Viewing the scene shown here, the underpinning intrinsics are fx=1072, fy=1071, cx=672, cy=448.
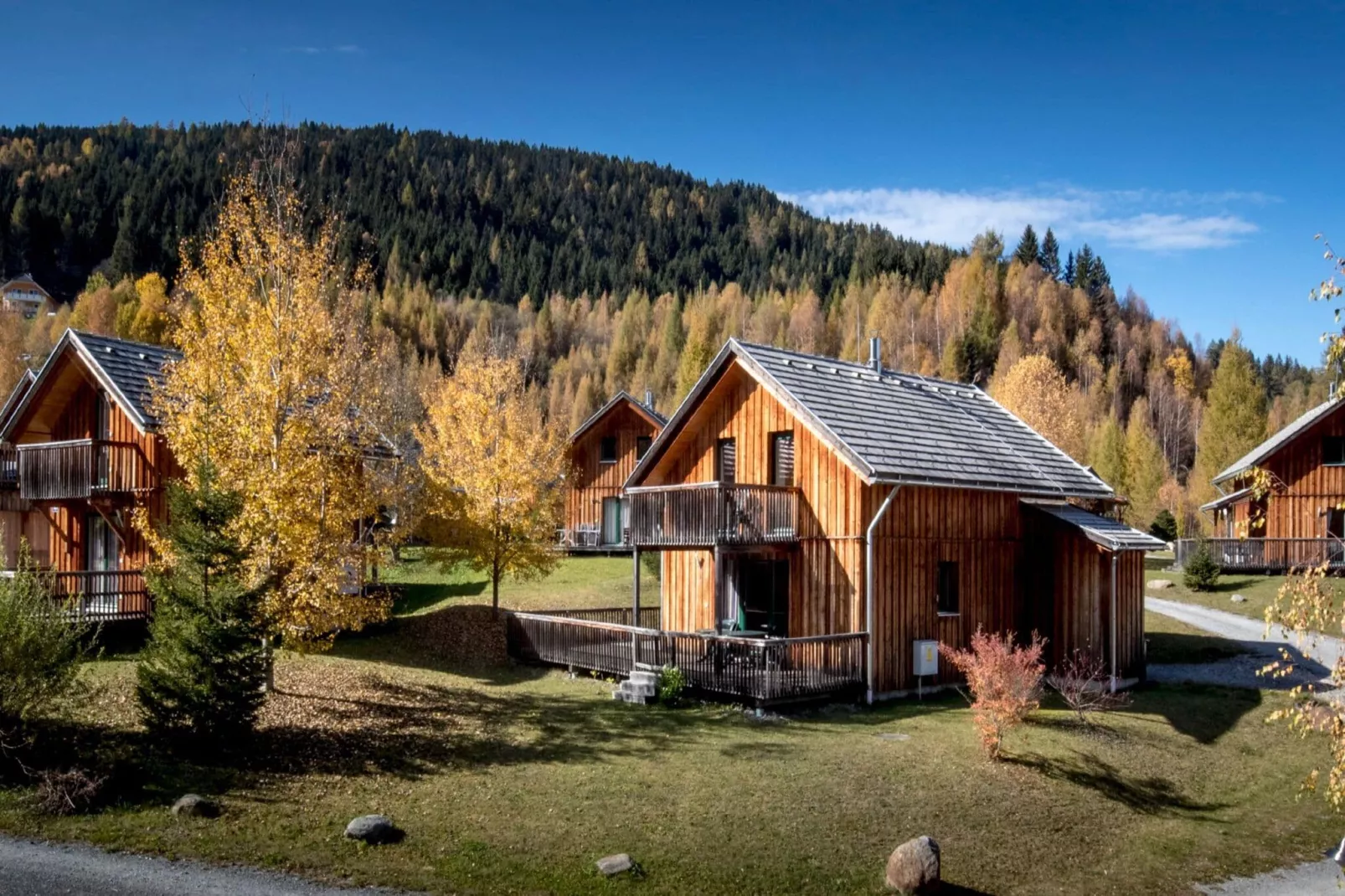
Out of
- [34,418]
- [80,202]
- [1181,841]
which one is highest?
[80,202]

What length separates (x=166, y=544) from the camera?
20297 mm

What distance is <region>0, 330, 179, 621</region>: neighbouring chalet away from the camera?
27.9 meters

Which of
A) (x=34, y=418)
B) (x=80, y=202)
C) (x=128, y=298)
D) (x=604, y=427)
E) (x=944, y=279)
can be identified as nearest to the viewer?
(x=34, y=418)

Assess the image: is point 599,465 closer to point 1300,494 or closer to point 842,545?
point 842,545

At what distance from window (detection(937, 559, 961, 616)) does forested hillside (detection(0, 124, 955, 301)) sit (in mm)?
126087

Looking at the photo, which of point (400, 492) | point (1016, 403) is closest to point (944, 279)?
point (1016, 403)

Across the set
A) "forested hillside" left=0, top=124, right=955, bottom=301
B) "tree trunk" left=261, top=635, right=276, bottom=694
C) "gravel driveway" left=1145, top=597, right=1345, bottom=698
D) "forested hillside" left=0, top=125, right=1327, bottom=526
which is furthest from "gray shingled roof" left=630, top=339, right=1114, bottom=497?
"forested hillside" left=0, top=124, right=955, bottom=301

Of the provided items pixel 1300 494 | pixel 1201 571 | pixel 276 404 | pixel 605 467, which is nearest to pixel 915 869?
pixel 276 404

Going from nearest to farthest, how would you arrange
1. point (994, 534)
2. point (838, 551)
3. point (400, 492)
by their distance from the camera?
point (838, 551), point (994, 534), point (400, 492)

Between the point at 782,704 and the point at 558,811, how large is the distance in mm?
7740

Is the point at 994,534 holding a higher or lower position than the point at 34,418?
lower

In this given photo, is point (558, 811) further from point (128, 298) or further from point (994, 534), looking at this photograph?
point (128, 298)

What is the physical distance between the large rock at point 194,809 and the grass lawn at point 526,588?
18134 millimetres

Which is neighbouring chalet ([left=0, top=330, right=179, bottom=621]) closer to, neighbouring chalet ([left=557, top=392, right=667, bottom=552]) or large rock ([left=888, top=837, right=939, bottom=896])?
large rock ([left=888, top=837, right=939, bottom=896])
